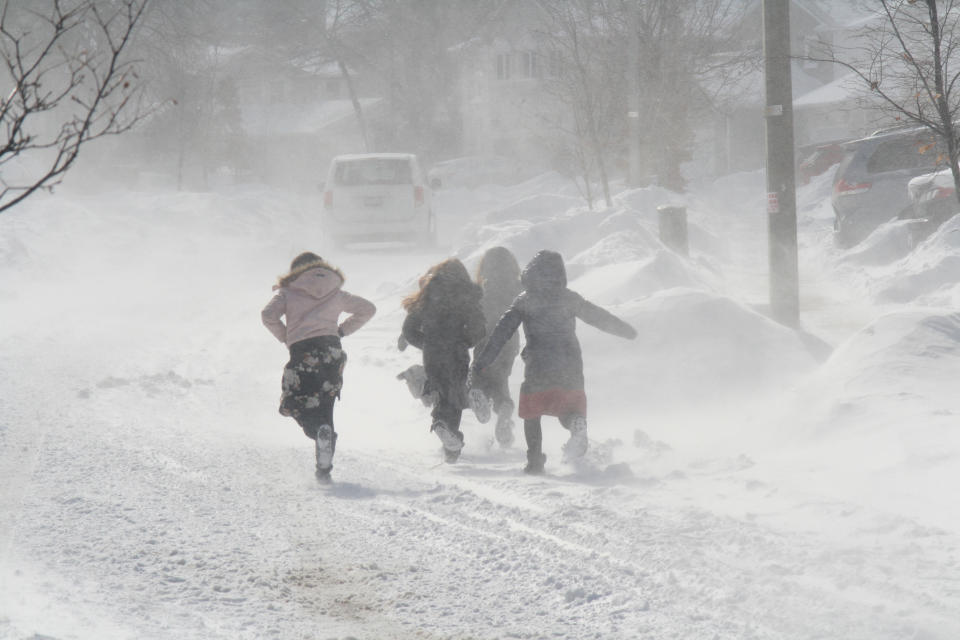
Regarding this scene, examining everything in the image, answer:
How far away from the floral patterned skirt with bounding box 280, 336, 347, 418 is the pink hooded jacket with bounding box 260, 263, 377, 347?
7 centimetres

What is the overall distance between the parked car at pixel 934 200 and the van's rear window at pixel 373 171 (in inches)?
373

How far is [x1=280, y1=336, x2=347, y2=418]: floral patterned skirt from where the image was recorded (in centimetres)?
664

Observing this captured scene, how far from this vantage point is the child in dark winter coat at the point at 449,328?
286 inches

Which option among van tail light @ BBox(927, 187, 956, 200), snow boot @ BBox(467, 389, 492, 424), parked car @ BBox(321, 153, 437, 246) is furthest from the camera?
parked car @ BBox(321, 153, 437, 246)

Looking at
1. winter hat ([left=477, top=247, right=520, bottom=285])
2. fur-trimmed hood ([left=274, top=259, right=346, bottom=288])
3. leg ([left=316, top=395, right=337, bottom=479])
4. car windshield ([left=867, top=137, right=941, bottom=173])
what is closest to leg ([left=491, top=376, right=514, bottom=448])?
winter hat ([left=477, top=247, right=520, bottom=285])

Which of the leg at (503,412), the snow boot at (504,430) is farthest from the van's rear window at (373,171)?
the snow boot at (504,430)

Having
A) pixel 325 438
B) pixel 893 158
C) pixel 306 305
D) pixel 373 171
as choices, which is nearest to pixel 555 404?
pixel 325 438

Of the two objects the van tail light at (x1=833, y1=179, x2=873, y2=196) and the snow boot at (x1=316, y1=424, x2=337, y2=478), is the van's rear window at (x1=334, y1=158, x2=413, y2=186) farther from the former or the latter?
the snow boot at (x1=316, y1=424, x2=337, y2=478)

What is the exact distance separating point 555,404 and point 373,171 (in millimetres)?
14231

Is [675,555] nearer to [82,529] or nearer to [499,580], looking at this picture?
[499,580]

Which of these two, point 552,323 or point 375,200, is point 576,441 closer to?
point 552,323

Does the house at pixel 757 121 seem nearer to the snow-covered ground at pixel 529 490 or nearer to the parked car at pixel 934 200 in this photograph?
the parked car at pixel 934 200

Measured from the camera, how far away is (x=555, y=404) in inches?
262

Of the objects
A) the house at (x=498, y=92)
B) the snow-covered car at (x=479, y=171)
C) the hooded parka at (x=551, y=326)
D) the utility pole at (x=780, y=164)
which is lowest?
the hooded parka at (x=551, y=326)
